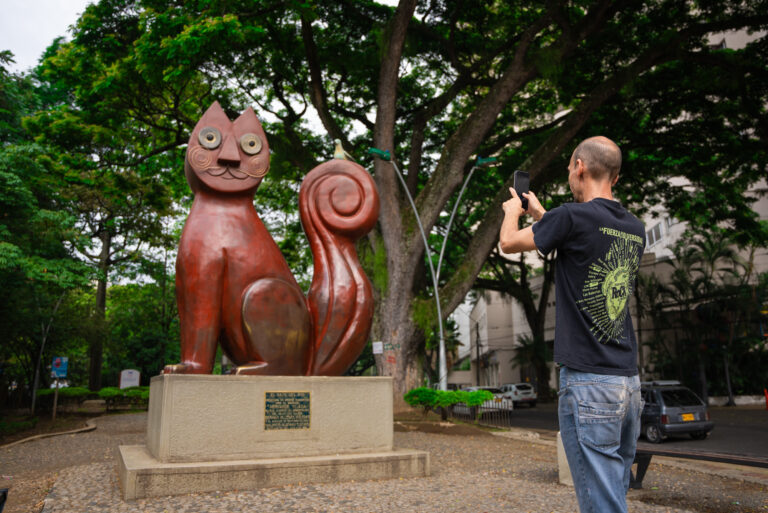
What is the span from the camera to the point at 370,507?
199 inches

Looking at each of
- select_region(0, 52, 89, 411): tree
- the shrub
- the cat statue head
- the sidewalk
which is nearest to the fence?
the shrub

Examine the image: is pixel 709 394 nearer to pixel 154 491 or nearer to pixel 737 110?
pixel 737 110

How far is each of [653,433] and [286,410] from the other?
1009cm

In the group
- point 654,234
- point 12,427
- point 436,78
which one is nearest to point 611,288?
point 12,427

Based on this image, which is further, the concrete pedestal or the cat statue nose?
the cat statue nose

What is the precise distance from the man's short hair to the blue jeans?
891 millimetres

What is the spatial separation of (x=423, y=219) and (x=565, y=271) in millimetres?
11934

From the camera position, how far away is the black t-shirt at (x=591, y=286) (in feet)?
7.52

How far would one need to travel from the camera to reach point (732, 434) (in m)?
14.3

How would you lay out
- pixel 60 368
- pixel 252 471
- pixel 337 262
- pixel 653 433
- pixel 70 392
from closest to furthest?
pixel 252 471 < pixel 337 262 < pixel 653 433 < pixel 60 368 < pixel 70 392

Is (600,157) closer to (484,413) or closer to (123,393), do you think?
(484,413)

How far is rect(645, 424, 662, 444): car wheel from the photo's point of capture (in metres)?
13.0

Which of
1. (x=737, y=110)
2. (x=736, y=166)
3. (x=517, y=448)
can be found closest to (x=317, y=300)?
(x=517, y=448)

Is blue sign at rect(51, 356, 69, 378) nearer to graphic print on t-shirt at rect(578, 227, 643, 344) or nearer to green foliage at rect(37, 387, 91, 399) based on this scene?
green foliage at rect(37, 387, 91, 399)
